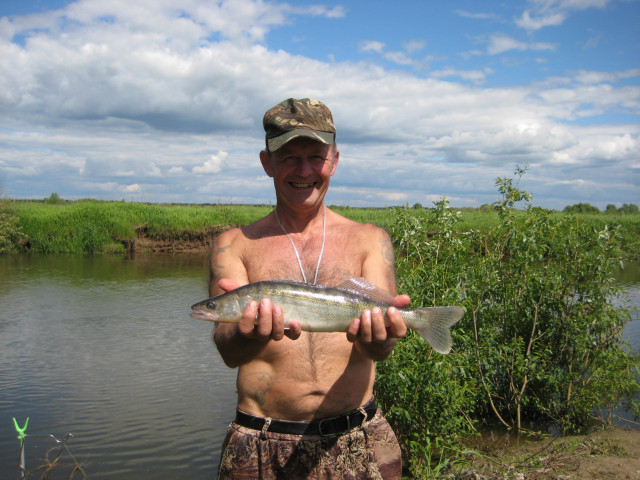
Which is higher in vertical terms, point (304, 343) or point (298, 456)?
A: point (304, 343)

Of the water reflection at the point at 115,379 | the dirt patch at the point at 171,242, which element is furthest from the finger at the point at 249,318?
the dirt patch at the point at 171,242

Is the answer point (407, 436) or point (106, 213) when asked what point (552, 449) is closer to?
point (407, 436)

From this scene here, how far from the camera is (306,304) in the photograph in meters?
3.29

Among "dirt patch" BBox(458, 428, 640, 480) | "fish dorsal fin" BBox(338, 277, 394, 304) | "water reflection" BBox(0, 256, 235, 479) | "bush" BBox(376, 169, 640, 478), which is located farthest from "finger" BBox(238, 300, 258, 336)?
"water reflection" BBox(0, 256, 235, 479)

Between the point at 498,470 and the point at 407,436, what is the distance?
4.05 feet

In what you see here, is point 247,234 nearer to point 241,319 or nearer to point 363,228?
point 363,228

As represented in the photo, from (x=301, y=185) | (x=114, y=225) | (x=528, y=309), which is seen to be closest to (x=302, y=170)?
(x=301, y=185)

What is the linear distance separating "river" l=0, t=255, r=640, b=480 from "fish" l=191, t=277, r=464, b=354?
504 centimetres

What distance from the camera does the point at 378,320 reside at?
10.5ft

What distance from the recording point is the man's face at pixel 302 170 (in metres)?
3.71

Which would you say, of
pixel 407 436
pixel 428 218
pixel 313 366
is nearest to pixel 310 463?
pixel 313 366

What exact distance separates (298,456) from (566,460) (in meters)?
5.29

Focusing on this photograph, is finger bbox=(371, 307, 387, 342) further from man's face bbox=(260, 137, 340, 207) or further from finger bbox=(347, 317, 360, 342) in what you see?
man's face bbox=(260, 137, 340, 207)

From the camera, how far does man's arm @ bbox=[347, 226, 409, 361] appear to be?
10.6 feet
